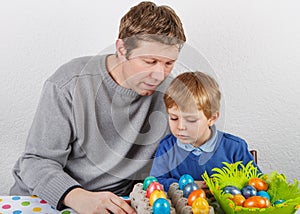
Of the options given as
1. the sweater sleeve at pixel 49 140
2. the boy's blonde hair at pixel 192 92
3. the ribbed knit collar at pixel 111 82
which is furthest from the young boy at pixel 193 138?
the sweater sleeve at pixel 49 140

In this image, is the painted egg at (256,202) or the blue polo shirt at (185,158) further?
the blue polo shirt at (185,158)

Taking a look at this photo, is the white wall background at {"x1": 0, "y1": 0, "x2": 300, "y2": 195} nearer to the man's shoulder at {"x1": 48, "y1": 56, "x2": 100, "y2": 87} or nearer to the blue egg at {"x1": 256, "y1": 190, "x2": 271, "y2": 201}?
the man's shoulder at {"x1": 48, "y1": 56, "x2": 100, "y2": 87}

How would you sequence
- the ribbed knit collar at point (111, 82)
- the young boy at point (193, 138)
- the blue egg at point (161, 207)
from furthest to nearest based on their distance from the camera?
the ribbed knit collar at point (111, 82) < the young boy at point (193, 138) < the blue egg at point (161, 207)

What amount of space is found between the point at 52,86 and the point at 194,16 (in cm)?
54

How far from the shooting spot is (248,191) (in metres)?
1.06

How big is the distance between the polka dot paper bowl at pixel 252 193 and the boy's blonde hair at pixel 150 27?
0.96ft

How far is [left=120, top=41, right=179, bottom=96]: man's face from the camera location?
3.32ft

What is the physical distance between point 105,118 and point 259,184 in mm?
363

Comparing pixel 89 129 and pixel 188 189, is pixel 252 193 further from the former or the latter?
pixel 89 129

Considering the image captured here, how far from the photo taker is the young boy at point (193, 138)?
1057 mm

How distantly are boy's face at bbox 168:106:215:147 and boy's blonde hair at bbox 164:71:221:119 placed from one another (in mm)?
11

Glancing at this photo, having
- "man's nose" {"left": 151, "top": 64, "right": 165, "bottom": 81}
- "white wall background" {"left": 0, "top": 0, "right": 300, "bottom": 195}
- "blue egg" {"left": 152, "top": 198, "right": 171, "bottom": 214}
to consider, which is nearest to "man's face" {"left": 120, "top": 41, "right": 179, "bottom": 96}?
"man's nose" {"left": 151, "top": 64, "right": 165, "bottom": 81}

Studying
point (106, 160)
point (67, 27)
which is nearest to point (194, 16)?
point (67, 27)

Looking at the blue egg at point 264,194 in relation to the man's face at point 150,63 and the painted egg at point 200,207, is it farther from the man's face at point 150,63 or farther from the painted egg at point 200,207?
the man's face at point 150,63
